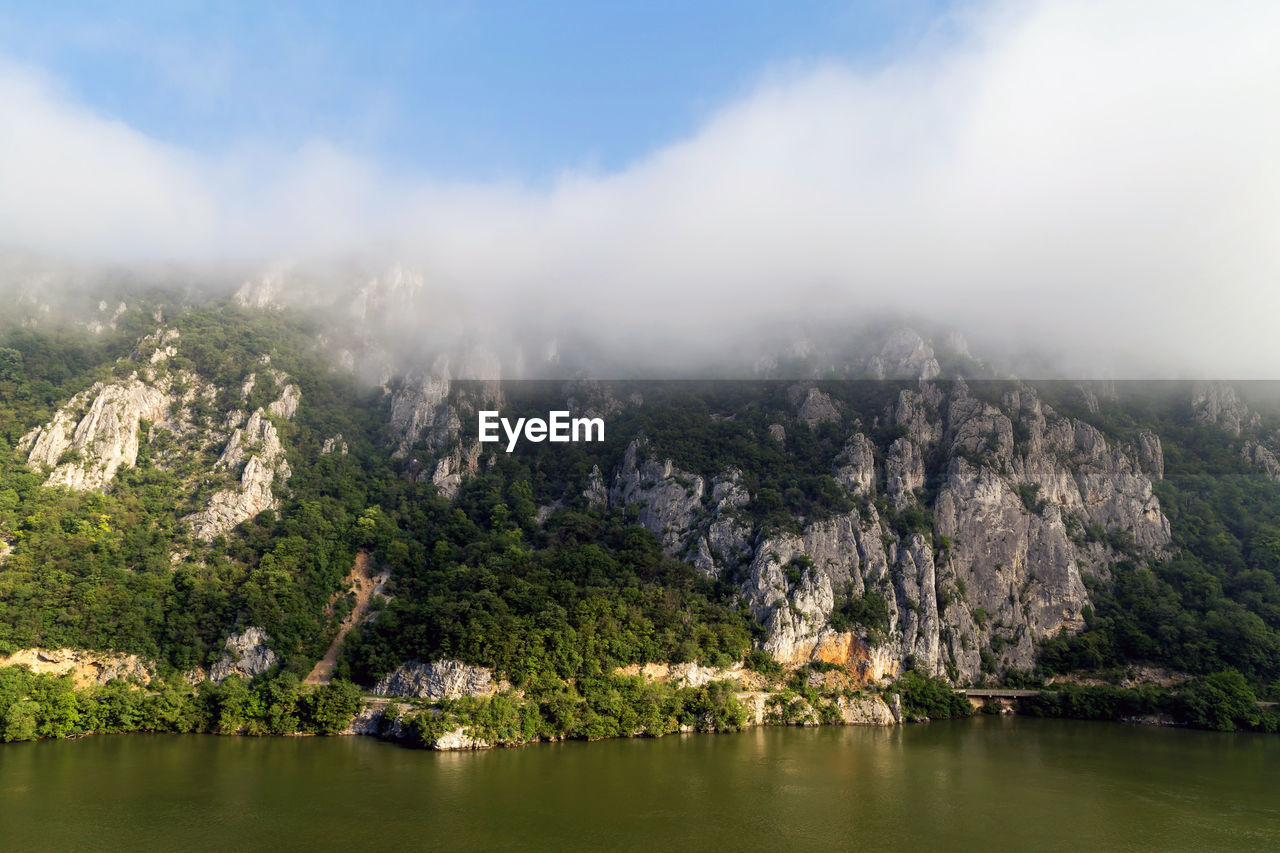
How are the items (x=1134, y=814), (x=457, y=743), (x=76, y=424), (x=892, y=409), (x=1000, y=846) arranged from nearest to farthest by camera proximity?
(x=1000, y=846) → (x=1134, y=814) → (x=457, y=743) → (x=76, y=424) → (x=892, y=409)

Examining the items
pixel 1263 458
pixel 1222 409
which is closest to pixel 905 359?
pixel 1222 409

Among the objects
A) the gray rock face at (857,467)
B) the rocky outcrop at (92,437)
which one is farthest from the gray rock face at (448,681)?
the gray rock face at (857,467)

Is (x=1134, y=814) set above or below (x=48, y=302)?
below

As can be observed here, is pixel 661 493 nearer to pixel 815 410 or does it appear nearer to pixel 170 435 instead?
pixel 815 410

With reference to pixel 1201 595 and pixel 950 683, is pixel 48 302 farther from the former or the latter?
pixel 1201 595

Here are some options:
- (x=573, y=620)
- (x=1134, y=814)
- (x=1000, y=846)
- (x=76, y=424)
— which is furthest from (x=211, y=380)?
(x=1134, y=814)

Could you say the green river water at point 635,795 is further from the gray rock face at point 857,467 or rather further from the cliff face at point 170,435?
the gray rock face at point 857,467
